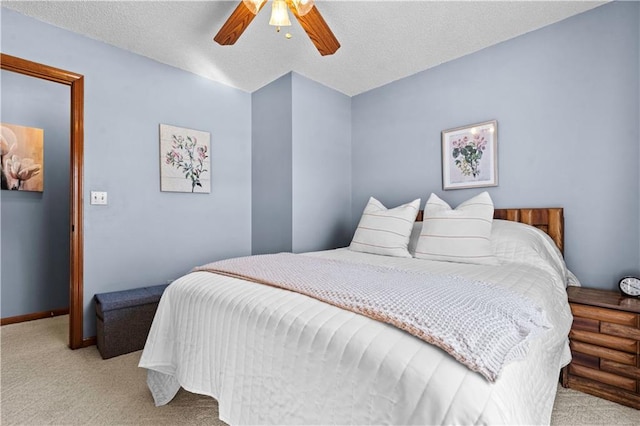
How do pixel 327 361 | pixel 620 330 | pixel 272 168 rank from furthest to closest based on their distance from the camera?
pixel 272 168 → pixel 620 330 → pixel 327 361

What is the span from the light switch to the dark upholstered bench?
741 mm

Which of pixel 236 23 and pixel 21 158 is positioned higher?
pixel 236 23

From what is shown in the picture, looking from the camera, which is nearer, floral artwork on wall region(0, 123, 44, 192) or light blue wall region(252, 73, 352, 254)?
floral artwork on wall region(0, 123, 44, 192)

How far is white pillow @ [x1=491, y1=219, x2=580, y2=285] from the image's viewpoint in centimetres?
186

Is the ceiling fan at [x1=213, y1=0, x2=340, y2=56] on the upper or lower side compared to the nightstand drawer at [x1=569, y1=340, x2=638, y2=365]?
upper

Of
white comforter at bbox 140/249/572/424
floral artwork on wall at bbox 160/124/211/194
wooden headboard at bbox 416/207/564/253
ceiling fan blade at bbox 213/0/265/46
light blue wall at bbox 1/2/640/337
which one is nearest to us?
white comforter at bbox 140/249/572/424

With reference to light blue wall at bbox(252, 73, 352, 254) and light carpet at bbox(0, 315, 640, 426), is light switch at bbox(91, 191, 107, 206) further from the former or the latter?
light blue wall at bbox(252, 73, 352, 254)

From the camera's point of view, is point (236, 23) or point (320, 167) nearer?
point (236, 23)

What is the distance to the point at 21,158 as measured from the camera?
120 inches

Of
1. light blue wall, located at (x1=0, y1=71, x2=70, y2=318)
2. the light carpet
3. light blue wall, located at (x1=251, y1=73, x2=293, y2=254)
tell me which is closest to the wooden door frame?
the light carpet

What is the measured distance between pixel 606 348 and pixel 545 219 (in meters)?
0.89

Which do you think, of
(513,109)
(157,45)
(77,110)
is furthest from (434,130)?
(77,110)

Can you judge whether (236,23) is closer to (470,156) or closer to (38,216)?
(470,156)

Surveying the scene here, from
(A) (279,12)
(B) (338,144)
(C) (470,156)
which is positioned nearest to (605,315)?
(C) (470,156)
